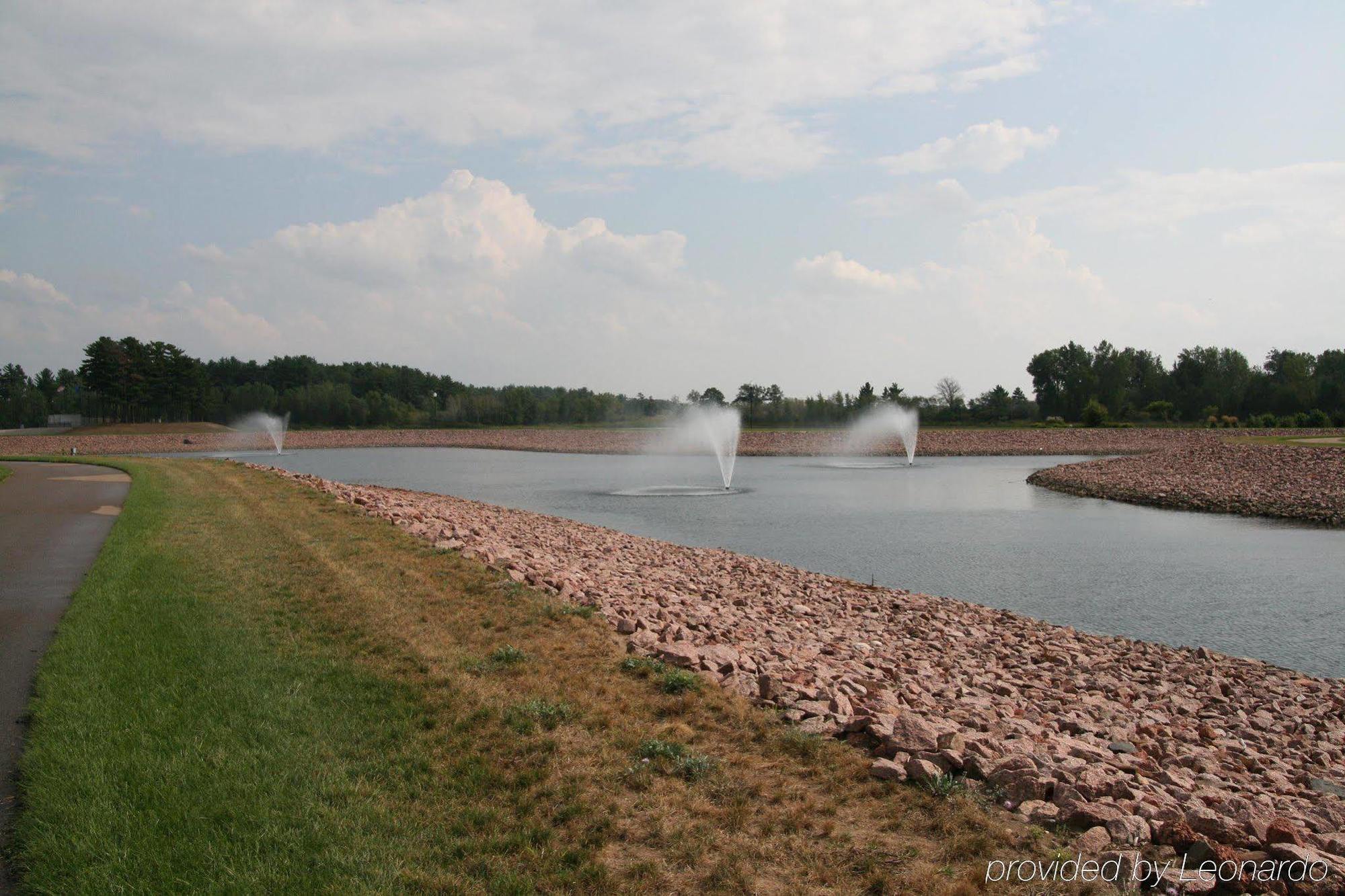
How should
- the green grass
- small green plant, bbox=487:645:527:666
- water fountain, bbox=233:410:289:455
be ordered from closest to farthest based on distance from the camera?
the green grass, small green plant, bbox=487:645:527:666, water fountain, bbox=233:410:289:455

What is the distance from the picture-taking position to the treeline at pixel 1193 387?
97.2 meters

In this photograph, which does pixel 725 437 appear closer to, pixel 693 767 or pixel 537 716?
pixel 537 716

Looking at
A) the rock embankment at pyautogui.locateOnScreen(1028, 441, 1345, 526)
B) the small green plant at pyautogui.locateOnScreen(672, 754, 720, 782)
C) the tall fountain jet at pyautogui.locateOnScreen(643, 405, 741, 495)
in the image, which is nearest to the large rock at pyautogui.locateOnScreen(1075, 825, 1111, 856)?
the small green plant at pyautogui.locateOnScreen(672, 754, 720, 782)

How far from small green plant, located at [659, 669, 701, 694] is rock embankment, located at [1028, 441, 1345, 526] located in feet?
94.9

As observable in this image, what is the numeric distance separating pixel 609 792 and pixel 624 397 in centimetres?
14768

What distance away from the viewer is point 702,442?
91.3 metres

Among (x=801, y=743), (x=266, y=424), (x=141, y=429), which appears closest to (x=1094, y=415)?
(x=801, y=743)

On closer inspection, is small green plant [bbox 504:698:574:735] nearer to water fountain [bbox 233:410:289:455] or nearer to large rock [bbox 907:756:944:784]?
large rock [bbox 907:756:944:784]

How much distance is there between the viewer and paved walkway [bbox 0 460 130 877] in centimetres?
627

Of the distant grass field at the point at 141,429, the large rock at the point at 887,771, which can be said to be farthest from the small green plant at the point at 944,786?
the distant grass field at the point at 141,429

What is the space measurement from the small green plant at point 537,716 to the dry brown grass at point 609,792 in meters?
0.02

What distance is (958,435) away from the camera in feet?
293

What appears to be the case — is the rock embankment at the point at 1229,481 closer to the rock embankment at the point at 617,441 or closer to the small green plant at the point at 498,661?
the rock embankment at the point at 617,441

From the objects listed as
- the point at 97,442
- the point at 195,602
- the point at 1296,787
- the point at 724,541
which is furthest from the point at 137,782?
the point at 97,442
